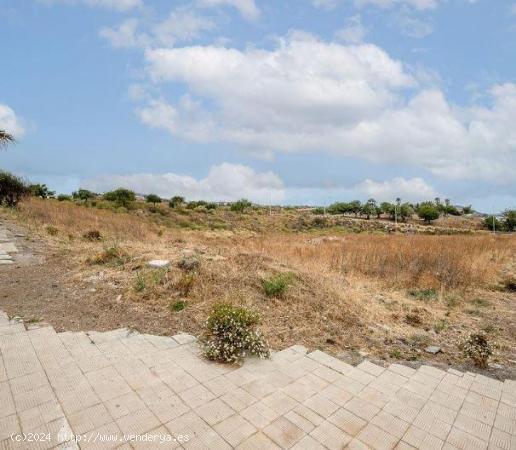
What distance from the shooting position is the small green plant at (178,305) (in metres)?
5.24

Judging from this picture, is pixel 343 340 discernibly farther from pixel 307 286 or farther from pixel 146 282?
pixel 146 282

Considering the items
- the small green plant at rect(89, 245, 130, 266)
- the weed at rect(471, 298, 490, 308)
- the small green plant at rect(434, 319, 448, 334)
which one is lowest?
the weed at rect(471, 298, 490, 308)

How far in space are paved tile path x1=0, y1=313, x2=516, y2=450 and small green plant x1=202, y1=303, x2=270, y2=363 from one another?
0.14 metres

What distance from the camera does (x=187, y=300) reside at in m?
5.58

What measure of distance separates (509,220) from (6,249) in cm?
6711

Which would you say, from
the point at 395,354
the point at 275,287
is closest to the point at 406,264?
the point at 275,287

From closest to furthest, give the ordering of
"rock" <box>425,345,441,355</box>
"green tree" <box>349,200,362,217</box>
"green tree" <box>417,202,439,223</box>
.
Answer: "rock" <box>425,345,441,355</box> < "green tree" <box>417,202,439,223</box> < "green tree" <box>349,200,362,217</box>

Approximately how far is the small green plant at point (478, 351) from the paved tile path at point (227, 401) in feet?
1.62

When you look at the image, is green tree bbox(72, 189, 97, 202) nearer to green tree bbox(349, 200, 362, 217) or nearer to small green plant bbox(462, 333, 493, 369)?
small green plant bbox(462, 333, 493, 369)

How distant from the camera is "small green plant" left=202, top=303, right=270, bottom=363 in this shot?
3.69 metres

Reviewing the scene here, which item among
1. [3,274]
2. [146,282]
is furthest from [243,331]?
[3,274]

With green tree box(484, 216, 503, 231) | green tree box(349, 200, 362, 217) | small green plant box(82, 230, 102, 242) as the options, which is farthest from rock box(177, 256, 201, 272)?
green tree box(349, 200, 362, 217)

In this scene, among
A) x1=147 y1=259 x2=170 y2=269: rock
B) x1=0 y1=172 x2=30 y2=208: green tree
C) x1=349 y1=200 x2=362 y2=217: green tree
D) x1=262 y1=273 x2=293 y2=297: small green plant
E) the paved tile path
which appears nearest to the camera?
the paved tile path

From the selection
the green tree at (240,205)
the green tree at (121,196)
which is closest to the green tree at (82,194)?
the green tree at (121,196)
